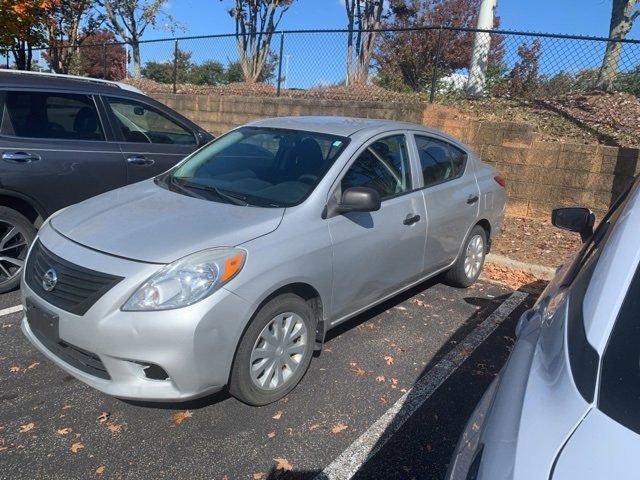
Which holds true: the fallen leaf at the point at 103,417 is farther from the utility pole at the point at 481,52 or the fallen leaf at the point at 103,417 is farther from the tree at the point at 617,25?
the tree at the point at 617,25

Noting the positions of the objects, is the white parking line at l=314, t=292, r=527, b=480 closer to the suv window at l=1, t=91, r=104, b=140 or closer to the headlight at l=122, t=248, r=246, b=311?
the headlight at l=122, t=248, r=246, b=311

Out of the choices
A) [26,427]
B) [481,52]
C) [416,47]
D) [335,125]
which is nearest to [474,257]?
[335,125]

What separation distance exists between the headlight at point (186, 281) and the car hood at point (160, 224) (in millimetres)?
63

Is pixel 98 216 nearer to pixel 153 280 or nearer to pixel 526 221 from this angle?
pixel 153 280

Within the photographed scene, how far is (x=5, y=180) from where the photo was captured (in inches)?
172

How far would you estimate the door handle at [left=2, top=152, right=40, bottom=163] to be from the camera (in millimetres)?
4387

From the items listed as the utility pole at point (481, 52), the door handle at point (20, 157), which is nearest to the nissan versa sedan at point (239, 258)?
the door handle at point (20, 157)

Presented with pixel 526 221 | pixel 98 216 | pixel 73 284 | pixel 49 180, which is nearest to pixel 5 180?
pixel 49 180

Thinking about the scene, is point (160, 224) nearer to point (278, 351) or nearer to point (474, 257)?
point (278, 351)

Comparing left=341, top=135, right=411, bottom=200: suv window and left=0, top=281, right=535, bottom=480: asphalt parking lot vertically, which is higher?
left=341, top=135, right=411, bottom=200: suv window

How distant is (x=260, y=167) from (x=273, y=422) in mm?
1818

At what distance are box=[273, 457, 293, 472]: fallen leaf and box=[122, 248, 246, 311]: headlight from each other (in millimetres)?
930

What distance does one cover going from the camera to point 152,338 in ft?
8.63

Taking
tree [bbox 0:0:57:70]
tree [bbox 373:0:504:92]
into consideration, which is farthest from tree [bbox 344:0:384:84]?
tree [bbox 0:0:57:70]
